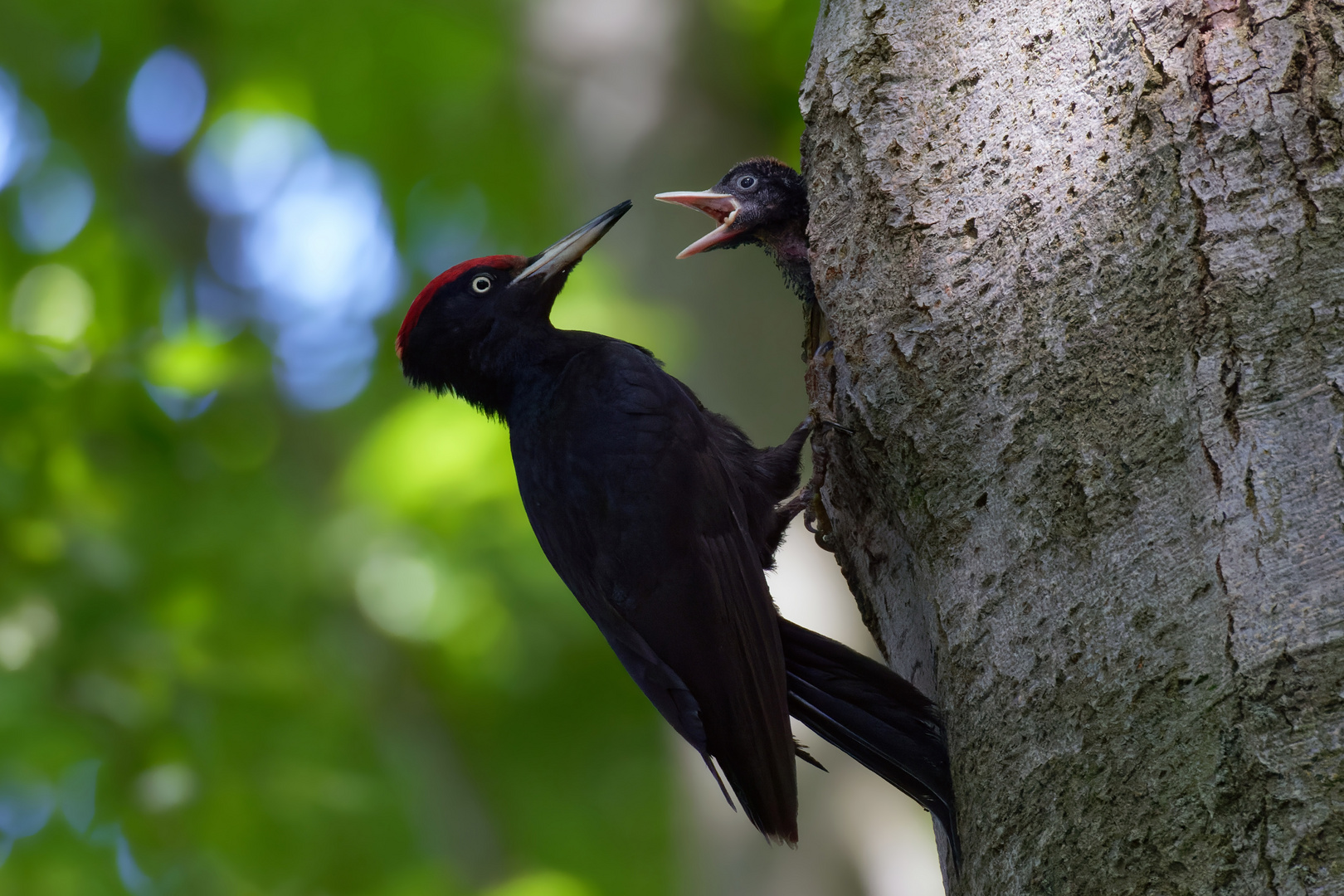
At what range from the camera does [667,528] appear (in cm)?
281

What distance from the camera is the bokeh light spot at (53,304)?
5254mm

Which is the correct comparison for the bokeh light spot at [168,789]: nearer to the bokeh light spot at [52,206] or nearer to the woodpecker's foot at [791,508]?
the woodpecker's foot at [791,508]

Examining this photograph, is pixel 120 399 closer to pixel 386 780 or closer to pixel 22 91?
pixel 386 780

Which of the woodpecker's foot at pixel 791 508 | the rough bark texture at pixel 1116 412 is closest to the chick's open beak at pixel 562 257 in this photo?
the woodpecker's foot at pixel 791 508

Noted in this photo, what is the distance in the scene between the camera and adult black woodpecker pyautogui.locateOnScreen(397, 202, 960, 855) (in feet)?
8.13

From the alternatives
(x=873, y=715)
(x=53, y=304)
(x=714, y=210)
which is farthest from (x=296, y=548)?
(x=873, y=715)

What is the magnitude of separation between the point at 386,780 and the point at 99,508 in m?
1.77

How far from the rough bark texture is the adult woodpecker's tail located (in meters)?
0.09

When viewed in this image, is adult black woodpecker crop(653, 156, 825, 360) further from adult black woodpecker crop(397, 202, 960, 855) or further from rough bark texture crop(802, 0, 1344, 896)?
rough bark texture crop(802, 0, 1344, 896)

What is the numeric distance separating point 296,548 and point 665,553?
3.09 meters

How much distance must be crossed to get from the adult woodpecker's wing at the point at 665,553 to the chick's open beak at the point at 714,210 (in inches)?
20.2

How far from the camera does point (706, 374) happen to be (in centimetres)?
424

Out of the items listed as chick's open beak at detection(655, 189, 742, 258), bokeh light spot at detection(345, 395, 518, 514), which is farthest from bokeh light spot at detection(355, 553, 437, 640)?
chick's open beak at detection(655, 189, 742, 258)

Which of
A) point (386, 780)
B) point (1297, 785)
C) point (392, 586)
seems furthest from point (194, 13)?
point (1297, 785)
